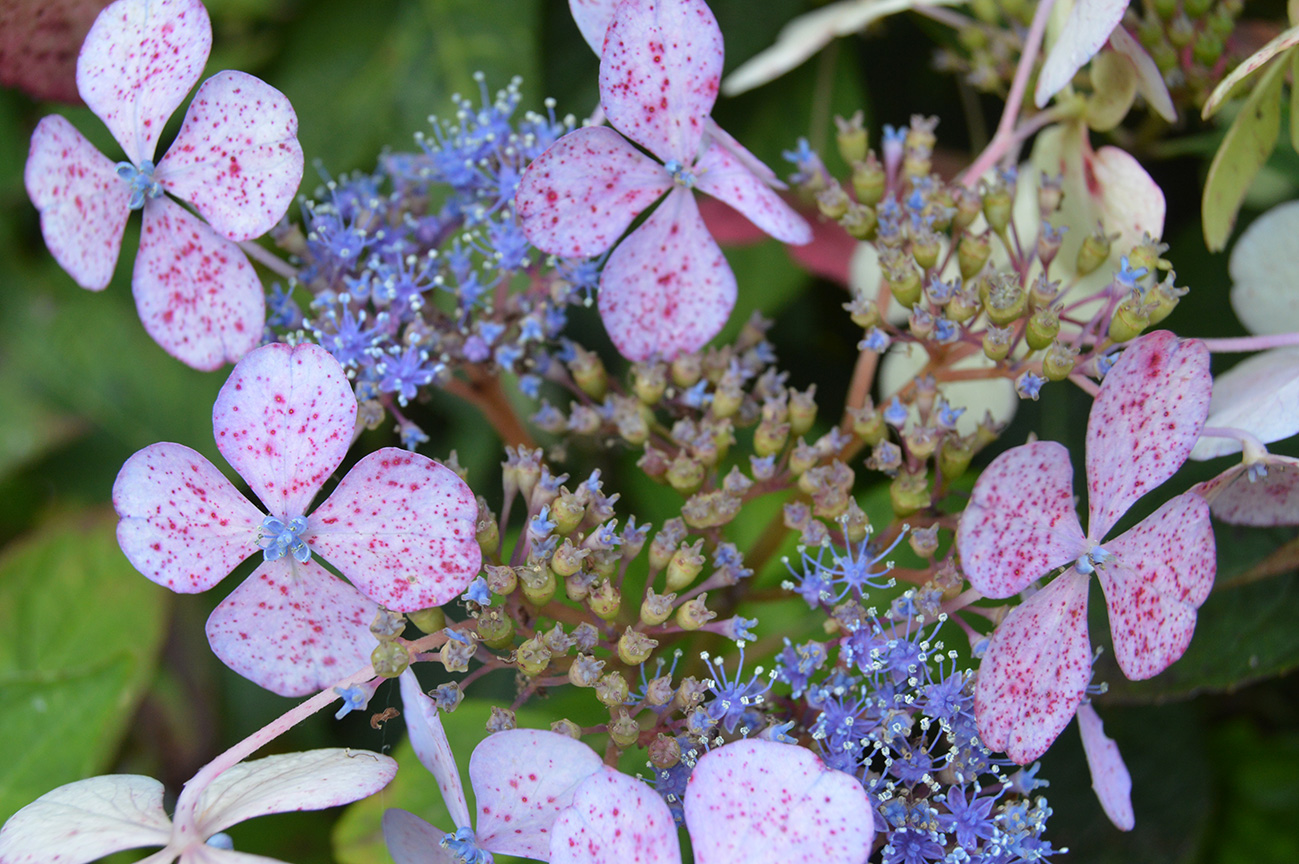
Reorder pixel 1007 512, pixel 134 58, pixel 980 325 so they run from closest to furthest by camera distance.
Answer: pixel 1007 512, pixel 134 58, pixel 980 325

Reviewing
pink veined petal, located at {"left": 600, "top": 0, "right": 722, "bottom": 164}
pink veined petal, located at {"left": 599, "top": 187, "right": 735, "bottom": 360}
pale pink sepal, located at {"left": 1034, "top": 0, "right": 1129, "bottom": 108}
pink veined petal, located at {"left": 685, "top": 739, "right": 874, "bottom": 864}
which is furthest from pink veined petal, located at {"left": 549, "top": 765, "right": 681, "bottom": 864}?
pale pink sepal, located at {"left": 1034, "top": 0, "right": 1129, "bottom": 108}

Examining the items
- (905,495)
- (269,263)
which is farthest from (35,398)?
(905,495)

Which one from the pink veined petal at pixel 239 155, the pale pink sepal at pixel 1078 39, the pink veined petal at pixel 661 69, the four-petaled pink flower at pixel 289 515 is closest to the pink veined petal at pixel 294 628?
the four-petaled pink flower at pixel 289 515

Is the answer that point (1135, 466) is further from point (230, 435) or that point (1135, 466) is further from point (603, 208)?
point (230, 435)

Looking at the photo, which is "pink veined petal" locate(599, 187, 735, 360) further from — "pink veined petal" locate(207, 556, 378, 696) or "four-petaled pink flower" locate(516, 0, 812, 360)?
"pink veined petal" locate(207, 556, 378, 696)

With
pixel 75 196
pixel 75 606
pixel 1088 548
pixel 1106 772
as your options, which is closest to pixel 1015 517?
pixel 1088 548

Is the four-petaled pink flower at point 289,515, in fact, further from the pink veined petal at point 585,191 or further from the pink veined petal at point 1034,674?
the pink veined petal at point 1034,674

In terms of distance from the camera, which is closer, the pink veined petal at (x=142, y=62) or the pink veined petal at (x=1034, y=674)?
the pink veined petal at (x=1034, y=674)
